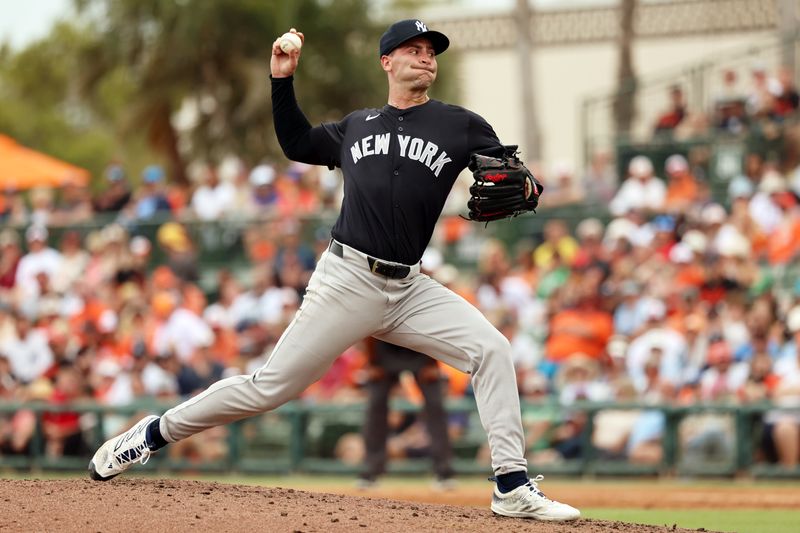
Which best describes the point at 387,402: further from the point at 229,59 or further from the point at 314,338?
the point at 229,59

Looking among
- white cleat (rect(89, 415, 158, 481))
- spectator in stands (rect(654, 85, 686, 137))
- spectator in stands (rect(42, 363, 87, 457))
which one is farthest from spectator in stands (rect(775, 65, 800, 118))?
white cleat (rect(89, 415, 158, 481))

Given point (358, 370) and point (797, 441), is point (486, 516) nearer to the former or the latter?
point (797, 441)

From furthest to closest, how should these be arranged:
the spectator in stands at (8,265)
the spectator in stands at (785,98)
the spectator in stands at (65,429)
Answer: the spectator in stands at (8,265)
the spectator in stands at (785,98)
the spectator in stands at (65,429)

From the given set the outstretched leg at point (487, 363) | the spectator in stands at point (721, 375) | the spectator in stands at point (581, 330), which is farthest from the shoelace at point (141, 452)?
the spectator in stands at point (581, 330)

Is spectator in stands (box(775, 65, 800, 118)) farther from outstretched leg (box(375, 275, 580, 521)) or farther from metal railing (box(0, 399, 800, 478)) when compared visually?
outstretched leg (box(375, 275, 580, 521))

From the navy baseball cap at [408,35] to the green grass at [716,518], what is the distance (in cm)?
327

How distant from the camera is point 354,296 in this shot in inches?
251

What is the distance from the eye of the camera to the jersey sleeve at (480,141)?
650cm

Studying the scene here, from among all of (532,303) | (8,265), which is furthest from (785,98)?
(8,265)

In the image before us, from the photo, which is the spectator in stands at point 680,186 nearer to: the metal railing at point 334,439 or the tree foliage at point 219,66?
the metal railing at point 334,439

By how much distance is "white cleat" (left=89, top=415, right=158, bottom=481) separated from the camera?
22.3 feet

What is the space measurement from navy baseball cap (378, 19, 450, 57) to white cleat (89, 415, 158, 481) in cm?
219

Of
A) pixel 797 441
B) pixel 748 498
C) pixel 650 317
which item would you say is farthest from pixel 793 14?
pixel 748 498

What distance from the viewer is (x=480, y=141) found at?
256 inches
